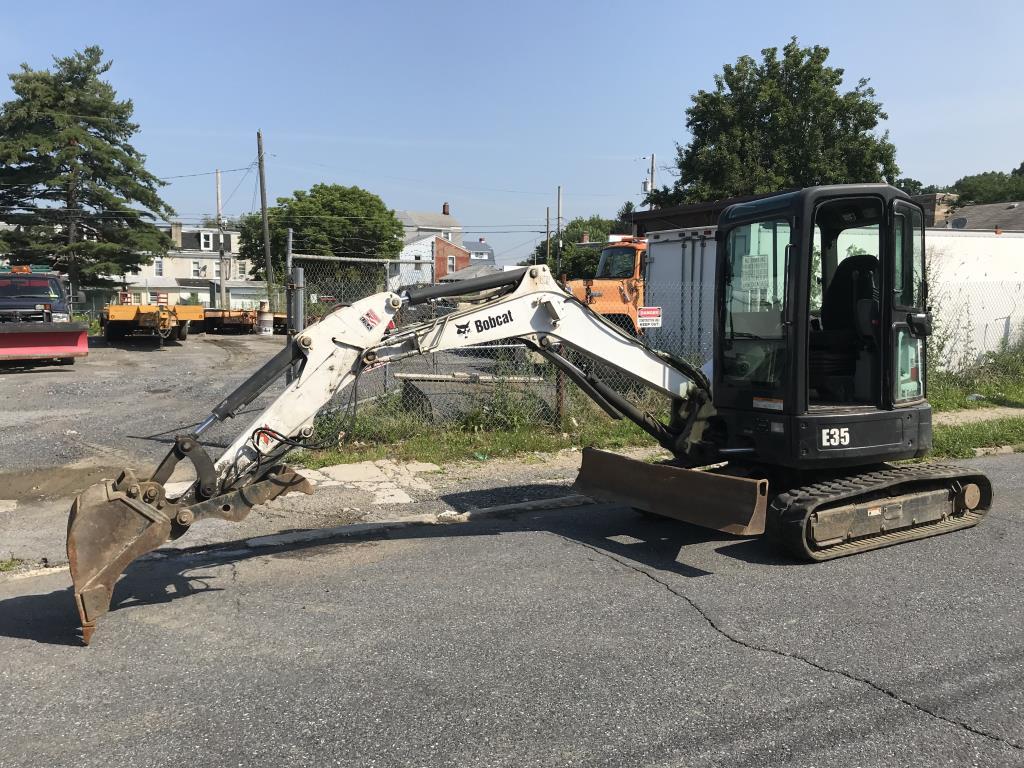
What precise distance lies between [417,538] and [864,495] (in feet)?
11.5

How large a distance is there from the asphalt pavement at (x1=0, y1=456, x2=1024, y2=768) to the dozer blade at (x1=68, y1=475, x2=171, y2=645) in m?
0.30

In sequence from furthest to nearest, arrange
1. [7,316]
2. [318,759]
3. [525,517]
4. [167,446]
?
1. [7,316]
2. [167,446]
3. [525,517]
4. [318,759]

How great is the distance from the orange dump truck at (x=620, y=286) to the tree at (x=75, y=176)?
2700cm

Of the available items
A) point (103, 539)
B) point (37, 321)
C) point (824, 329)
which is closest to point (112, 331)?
point (37, 321)

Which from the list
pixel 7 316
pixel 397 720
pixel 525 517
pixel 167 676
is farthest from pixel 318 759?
pixel 7 316

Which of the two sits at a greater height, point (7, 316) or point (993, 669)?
point (7, 316)

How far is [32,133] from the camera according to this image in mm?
33938

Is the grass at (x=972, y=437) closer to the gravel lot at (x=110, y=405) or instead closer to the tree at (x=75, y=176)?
the gravel lot at (x=110, y=405)

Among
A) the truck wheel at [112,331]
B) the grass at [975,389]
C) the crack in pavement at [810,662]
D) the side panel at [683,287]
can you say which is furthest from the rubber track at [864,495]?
the truck wheel at [112,331]

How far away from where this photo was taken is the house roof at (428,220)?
89375 millimetres

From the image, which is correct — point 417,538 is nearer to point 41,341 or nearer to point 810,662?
point 810,662

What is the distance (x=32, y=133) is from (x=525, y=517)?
3556 cm

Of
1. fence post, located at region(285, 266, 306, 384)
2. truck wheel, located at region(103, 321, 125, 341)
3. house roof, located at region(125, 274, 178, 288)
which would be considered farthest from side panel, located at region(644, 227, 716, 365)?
house roof, located at region(125, 274, 178, 288)

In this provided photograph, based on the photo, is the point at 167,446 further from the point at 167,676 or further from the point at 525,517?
the point at 167,676
